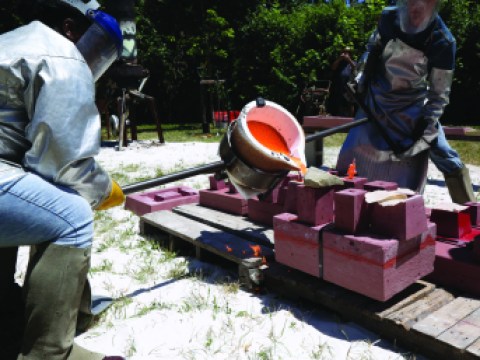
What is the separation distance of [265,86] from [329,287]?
14763 mm

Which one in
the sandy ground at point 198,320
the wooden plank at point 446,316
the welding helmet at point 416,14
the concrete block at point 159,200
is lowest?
the sandy ground at point 198,320

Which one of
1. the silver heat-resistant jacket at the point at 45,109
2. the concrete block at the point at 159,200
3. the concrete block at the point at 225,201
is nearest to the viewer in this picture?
the silver heat-resistant jacket at the point at 45,109

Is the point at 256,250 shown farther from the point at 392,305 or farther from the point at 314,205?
the point at 392,305

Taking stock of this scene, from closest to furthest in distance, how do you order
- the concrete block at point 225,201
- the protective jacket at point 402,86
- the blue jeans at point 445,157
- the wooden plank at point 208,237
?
the wooden plank at point 208,237
the protective jacket at point 402,86
the concrete block at point 225,201
the blue jeans at point 445,157

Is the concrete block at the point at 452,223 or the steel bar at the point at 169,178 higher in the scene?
the steel bar at the point at 169,178

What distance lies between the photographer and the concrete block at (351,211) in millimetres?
2127

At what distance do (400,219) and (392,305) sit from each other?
430mm

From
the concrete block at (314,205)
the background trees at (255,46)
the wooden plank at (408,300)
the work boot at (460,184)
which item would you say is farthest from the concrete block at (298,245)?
the background trees at (255,46)

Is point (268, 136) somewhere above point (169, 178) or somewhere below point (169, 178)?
above

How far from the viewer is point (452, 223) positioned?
2564 millimetres

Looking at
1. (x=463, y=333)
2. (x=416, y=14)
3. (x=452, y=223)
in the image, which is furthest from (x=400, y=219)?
(x=416, y=14)

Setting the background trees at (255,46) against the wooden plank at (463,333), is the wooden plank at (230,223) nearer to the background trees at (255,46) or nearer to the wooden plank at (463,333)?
the wooden plank at (463,333)

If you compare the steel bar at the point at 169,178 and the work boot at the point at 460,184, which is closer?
the steel bar at the point at 169,178

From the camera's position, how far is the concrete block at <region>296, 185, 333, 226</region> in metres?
2.33
